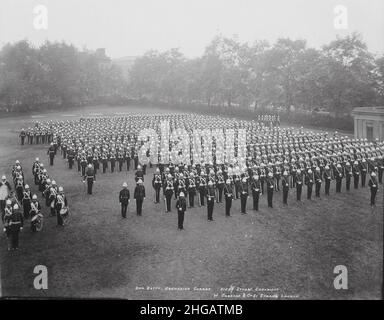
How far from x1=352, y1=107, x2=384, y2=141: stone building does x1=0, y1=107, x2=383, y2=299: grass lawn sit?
496 inches

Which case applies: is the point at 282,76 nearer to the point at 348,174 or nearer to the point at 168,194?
the point at 348,174

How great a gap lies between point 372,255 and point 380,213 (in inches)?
166

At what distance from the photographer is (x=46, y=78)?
194 feet

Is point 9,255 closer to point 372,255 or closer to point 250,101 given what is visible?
point 372,255

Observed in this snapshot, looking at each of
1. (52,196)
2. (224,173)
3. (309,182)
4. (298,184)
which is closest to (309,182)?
(309,182)

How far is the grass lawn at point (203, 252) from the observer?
991cm

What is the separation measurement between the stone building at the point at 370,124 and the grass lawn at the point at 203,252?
12.6 meters

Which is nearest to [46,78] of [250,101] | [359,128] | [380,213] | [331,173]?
[250,101]

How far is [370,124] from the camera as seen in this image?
Answer: 28.7 m

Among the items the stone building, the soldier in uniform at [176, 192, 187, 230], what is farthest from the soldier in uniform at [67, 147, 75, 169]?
the stone building

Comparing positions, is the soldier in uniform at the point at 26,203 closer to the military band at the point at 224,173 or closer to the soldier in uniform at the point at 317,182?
the military band at the point at 224,173

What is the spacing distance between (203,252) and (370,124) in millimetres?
22127

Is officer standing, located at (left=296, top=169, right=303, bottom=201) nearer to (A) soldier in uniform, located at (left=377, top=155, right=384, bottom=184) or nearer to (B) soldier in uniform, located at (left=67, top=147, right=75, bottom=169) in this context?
(A) soldier in uniform, located at (left=377, top=155, right=384, bottom=184)
